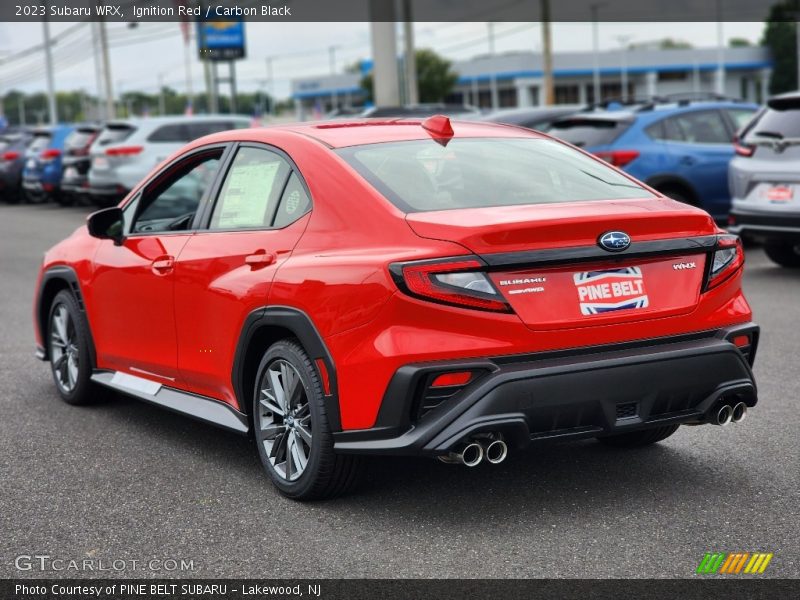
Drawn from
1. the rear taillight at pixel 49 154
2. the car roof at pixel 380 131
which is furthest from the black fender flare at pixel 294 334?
the rear taillight at pixel 49 154

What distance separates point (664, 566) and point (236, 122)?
19.8 m

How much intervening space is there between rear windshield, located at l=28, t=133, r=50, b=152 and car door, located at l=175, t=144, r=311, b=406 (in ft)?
76.1

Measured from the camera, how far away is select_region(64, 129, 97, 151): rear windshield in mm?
24906

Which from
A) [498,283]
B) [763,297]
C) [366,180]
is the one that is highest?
[366,180]

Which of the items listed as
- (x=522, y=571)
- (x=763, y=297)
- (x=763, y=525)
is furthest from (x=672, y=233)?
(x=763, y=297)

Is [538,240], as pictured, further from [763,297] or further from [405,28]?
[405,28]

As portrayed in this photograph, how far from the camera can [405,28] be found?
37.9 m

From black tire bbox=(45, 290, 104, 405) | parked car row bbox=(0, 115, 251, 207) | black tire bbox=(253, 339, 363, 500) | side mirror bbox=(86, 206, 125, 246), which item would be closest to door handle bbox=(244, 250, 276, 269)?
black tire bbox=(253, 339, 363, 500)

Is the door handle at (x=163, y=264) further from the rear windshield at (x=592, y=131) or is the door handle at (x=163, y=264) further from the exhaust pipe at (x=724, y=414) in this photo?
the rear windshield at (x=592, y=131)

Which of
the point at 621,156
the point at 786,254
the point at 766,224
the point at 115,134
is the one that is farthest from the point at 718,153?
the point at 115,134

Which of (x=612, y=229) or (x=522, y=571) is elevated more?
(x=612, y=229)

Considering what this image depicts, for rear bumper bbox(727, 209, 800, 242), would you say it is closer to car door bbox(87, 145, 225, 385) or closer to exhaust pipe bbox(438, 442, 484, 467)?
car door bbox(87, 145, 225, 385)

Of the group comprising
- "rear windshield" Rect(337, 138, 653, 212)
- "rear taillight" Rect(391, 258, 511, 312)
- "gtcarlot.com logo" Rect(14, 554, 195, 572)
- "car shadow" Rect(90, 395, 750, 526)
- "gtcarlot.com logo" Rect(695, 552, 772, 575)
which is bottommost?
"car shadow" Rect(90, 395, 750, 526)

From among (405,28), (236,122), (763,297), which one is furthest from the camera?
(405,28)
